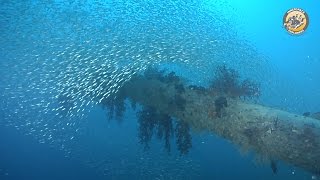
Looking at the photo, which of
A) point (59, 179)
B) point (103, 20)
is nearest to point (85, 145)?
point (59, 179)

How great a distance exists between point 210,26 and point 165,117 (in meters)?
5.52

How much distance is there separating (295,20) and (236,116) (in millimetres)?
2698

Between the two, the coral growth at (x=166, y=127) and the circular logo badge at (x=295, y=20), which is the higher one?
the circular logo badge at (x=295, y=20)

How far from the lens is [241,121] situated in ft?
17.9

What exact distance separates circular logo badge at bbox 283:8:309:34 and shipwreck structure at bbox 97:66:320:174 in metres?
1.34

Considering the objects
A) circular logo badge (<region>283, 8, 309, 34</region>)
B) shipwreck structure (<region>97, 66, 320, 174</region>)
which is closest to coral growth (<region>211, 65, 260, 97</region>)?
shipwreck structure (<region>97, 66, 320, 174</region>)

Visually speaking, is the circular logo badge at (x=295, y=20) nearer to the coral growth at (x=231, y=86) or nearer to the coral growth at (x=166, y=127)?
the coral growth at (x=231, y=86)

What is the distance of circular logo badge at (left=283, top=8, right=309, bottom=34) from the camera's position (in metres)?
6.72

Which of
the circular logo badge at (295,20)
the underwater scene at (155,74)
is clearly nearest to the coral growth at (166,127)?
the underwater scene at (155,74)

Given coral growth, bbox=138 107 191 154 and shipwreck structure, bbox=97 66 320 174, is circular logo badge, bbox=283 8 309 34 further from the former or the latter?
coral growth, bbox=138 107 191 154

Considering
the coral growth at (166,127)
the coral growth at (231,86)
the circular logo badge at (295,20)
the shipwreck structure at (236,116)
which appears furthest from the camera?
the coral growth at (166,127)

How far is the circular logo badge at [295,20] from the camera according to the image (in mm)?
6718

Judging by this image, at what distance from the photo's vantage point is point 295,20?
6.89m

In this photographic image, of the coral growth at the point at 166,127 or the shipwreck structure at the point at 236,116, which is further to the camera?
the coral growth at the point at 166,127
